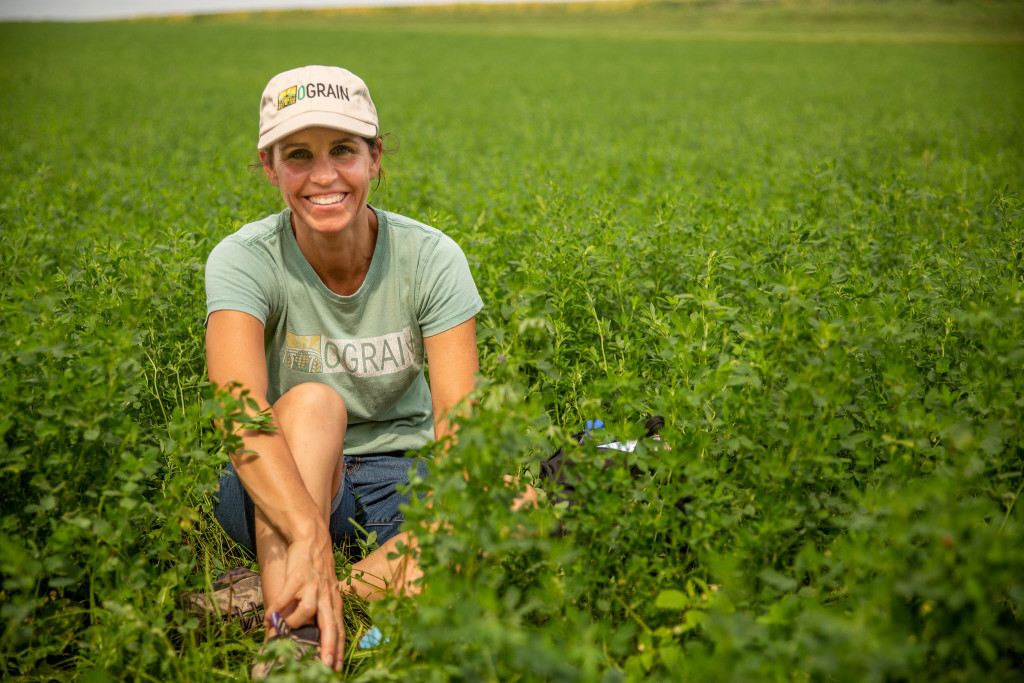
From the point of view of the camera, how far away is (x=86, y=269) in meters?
3.48

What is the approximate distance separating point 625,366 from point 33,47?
1608 inches

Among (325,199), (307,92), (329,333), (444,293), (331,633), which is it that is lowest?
(331,633)

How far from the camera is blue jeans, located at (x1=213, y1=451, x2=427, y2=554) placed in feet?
8.33

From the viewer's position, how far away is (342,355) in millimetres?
2686

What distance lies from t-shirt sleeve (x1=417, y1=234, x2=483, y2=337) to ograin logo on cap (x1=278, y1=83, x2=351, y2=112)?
0.63 m

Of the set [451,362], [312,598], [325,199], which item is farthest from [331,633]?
[325,199]

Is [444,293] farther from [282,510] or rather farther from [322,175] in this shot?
[282,510]

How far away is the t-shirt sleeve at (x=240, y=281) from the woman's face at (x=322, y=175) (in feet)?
0.74

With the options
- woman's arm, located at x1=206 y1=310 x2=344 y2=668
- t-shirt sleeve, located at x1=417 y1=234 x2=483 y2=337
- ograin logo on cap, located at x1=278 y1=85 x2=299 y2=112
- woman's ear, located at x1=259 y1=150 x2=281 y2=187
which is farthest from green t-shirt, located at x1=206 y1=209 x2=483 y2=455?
ograin logo on cap, located at x1=278 y1=85 x2=299 y2=112

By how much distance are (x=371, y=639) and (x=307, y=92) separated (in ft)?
5.76

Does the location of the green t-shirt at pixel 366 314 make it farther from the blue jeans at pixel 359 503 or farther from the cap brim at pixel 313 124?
the cap brim at pixel 313 124

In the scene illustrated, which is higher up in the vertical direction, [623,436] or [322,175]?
[322,175]

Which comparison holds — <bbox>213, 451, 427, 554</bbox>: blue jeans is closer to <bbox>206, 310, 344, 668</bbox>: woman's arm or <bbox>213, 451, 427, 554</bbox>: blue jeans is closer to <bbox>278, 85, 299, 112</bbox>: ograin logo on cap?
<bbox>206, 310, 344, 668</bbox>: woman's arm

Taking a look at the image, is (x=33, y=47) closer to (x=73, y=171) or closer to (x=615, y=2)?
(x=73, y=171)
